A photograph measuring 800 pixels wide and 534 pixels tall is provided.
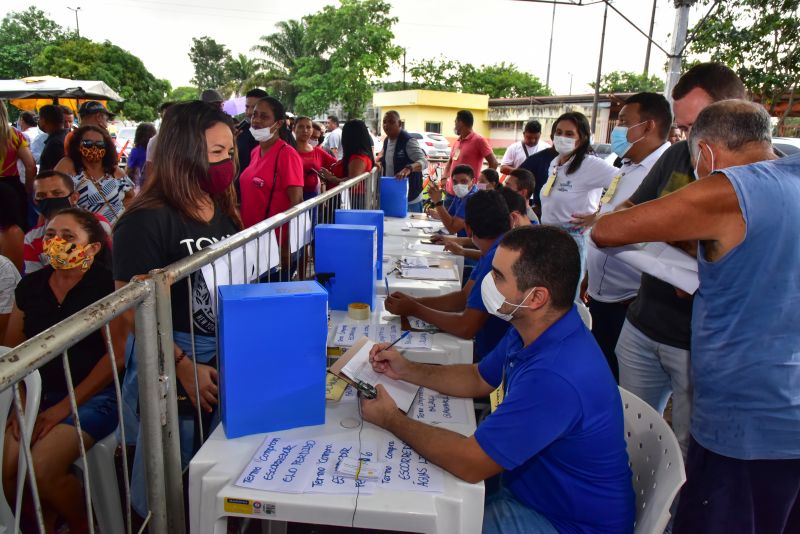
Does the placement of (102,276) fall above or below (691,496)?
above

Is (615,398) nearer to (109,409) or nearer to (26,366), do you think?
(26,366)

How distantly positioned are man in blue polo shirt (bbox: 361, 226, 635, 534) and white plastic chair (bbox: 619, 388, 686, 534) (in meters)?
0.10

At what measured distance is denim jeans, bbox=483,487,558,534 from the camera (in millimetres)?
1583

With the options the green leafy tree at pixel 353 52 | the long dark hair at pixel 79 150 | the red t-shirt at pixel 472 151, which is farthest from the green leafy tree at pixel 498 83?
the long dark hair at pixel 79 150

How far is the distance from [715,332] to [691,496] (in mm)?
592

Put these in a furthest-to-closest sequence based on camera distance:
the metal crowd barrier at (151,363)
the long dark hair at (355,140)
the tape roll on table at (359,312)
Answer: the long dark hair at (355,140) → the tape roll on table at (359,312) → the metal crowd barrier at (151,363)

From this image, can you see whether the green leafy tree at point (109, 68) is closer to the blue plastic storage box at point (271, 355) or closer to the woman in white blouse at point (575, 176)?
the woman in white blouse at point (575, 176)

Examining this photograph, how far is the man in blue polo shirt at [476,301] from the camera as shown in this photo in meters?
2.48

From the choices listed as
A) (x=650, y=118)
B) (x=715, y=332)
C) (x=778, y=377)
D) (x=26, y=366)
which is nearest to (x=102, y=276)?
(x=26, y=366)

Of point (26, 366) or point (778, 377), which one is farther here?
point (778, 377)

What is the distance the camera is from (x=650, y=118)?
3258 mm

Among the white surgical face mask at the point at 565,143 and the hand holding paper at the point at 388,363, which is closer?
the hand holding paper at the point at 388,363

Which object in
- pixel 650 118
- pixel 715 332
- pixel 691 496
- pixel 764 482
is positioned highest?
pixel 650 118

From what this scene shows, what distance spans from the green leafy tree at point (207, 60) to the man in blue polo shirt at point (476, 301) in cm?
6196
